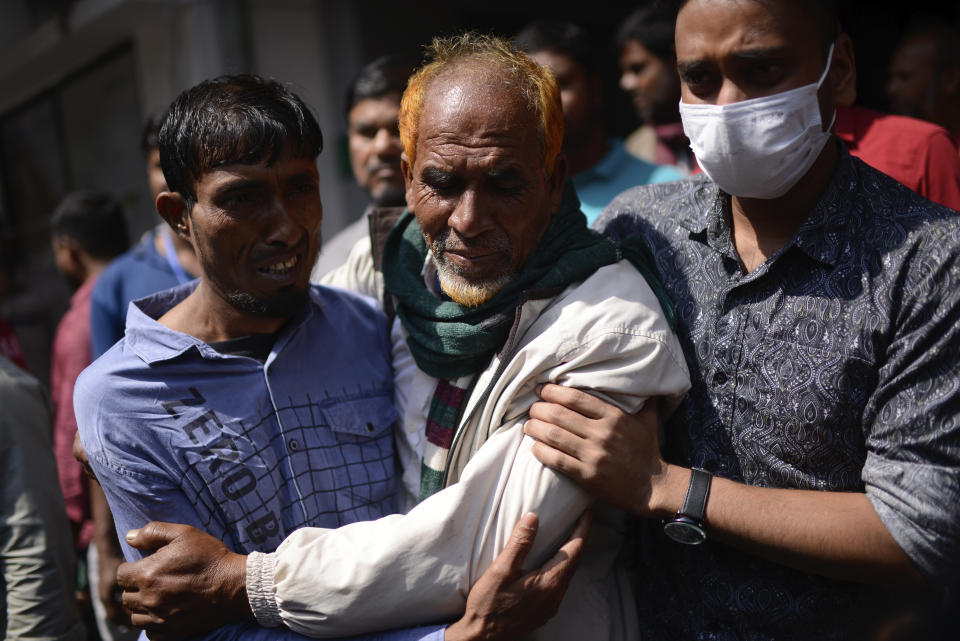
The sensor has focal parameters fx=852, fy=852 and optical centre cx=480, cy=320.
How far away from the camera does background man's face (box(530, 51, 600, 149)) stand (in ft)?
14.2

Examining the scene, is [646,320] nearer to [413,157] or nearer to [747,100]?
[747,100]

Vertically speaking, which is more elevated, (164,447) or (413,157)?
(413,157)

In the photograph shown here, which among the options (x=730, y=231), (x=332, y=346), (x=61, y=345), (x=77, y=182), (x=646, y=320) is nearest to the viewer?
(x=646, y=320)

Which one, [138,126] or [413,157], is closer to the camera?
[413,157]

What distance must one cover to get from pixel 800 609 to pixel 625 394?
69 cm

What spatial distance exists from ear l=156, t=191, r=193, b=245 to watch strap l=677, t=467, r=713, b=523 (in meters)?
1.52

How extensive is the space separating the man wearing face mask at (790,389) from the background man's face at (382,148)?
6.81 feet

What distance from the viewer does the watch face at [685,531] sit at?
2.07m

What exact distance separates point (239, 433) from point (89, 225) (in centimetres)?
372

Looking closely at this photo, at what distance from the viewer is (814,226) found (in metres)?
2.13

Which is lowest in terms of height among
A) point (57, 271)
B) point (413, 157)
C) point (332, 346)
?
point (57, 271)

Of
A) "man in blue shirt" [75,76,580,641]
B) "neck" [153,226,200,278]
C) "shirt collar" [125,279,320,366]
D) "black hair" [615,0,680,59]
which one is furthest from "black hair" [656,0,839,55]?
"black hair" [615,0,680,59]

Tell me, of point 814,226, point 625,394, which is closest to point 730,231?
point 814,226

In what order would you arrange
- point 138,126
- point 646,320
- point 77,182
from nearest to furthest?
point 646,320 → point 138,126 → point 77,182
